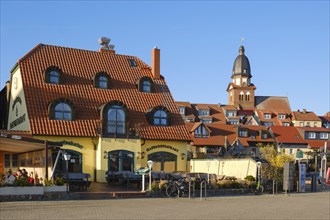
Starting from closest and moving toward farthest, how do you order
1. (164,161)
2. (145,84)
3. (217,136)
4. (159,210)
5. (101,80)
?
(159,210) → (164,161) → (101,80) → (145,84) → (217,136)

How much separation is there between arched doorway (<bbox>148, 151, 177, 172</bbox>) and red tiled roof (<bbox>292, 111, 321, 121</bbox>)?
3241 inches

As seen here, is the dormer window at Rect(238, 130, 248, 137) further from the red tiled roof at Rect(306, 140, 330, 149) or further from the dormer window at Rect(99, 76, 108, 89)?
the dormer window at Rect(99, 76, 108, 89)

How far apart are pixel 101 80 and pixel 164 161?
6890mm

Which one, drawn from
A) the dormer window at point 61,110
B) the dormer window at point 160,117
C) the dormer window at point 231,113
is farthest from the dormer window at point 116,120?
the dormer window at point 231,113

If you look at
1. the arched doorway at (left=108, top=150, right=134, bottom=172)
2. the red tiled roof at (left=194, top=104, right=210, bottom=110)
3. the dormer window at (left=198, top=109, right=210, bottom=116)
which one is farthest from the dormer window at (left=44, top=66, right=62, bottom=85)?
the dormer window at (left=198, top=109, right=210, bottom=116)

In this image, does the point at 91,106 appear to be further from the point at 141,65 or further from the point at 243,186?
the point at 243,186

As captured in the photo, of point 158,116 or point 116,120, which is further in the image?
point 158,116

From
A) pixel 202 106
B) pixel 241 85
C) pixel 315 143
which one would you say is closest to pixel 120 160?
pixel 315 143

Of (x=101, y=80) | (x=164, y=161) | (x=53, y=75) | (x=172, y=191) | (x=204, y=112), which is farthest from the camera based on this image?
(x=204, y=112)

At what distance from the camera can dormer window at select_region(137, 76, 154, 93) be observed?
1356 inches

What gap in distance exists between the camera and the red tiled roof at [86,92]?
2956 centimetres

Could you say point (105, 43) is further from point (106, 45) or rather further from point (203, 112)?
point (203, 112)

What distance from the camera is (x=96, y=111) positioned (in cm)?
3134

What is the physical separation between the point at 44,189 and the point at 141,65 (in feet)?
60.3
